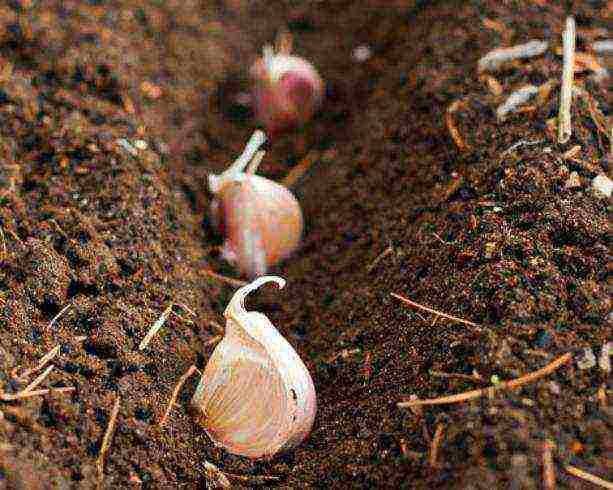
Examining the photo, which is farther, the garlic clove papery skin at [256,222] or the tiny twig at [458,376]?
the garlic clove papery skin at [256,222]

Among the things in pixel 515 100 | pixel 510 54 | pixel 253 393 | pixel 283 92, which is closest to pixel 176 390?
pixel 253 393

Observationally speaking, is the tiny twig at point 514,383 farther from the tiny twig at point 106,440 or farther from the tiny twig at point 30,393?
the tiny twig at point 30,393

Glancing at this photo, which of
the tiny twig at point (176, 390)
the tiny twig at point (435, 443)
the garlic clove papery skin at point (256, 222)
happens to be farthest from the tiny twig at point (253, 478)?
the garlic clove papery skin at point (256, 222)

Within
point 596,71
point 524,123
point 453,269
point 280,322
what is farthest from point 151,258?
point 596,71

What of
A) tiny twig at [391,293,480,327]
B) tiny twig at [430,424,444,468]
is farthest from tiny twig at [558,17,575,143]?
tiny twig at [430,424,444,468]

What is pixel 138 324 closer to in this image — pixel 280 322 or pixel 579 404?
pixel 280 322

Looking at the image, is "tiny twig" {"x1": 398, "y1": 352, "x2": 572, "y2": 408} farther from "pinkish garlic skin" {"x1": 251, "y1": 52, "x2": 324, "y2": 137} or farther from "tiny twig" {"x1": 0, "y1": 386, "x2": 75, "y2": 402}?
"pinkish garlic skin" {"x1": 251, "y1": 52, "x2": 324, "y2": 137}

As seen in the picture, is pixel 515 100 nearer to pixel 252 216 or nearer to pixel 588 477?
pixel 252 216
